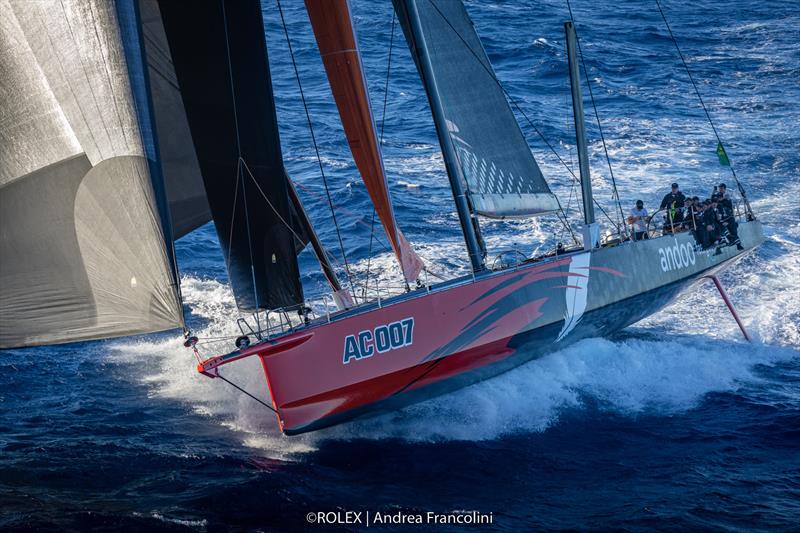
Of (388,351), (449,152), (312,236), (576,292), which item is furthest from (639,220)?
(388,351)

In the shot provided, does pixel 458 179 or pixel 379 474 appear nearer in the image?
pixel 379 474

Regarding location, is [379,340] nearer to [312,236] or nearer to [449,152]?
[312,236]

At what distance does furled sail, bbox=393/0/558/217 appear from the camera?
14288 mm

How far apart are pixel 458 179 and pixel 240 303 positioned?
3962 mm

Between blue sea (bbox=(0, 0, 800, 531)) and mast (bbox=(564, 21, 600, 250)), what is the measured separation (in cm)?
213

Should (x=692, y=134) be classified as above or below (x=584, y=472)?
above

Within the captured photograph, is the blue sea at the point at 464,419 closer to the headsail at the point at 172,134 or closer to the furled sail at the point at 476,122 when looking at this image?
the headsail at the point at 172,134

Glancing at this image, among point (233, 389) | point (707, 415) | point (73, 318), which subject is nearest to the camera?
point (73, 318)

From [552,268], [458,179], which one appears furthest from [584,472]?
[458,179]

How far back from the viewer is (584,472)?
37.6 feet

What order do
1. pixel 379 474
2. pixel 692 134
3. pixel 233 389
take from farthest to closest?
pixel 692 134 → pixel 233 389 → pixel 379 474

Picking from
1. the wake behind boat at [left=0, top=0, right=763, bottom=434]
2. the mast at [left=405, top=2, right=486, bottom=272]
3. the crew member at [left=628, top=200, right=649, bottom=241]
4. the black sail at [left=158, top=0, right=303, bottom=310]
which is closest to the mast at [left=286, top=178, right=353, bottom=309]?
the wake behind boat at [left=0, top=0, right=763, bottom=434]

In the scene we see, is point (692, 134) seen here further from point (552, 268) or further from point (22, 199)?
point (22, 199)

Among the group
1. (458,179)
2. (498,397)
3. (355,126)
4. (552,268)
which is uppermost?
(355,126)
